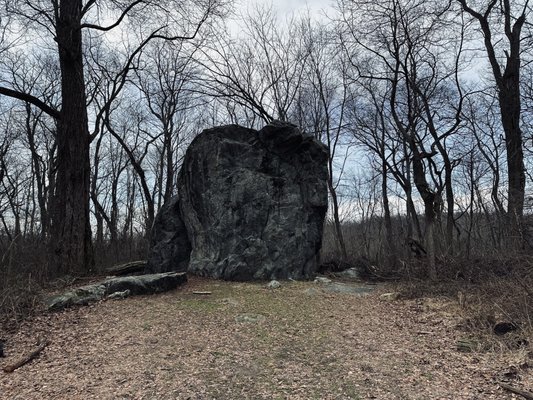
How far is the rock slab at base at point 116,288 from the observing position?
698cm

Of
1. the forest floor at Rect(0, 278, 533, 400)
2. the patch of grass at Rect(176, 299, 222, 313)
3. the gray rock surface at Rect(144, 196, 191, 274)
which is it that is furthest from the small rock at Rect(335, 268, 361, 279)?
the patch of grass at Rect(176, 299, 222, 313)

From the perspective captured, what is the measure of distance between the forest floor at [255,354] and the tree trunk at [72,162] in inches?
107

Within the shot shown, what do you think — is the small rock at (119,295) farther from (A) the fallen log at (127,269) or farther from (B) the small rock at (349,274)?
(B) the small rock at (349,274)

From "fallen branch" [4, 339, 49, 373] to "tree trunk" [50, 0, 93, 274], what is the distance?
4.41 meters

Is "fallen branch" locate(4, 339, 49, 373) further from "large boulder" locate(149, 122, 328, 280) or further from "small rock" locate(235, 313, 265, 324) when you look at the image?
"large boulder" locate(149, 122, 328, 280)

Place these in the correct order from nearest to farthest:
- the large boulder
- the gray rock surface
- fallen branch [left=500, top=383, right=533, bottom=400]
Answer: fallen branch [left=500, top=383, right=533, bottom=400] < the large boulder < the gray rock surface

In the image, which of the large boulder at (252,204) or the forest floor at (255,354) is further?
the large boulder at (252,204)

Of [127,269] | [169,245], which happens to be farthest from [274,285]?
[127,269]

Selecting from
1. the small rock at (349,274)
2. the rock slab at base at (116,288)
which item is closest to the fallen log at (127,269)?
the rock slab at base at (116,288)

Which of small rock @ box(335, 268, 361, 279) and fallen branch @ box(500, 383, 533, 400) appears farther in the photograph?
small rock @ box(335, 268, 361, 279)

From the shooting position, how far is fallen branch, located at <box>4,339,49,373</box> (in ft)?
15.3

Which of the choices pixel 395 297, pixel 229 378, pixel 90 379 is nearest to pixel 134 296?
pixel 90 379

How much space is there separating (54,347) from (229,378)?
2.48m

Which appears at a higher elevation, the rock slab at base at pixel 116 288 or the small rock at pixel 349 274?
the rock slab at base at pixel 116 288
